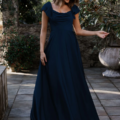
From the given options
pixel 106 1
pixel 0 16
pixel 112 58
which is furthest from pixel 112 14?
pixel 0 16

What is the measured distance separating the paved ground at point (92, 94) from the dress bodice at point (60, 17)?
1231 millimetres

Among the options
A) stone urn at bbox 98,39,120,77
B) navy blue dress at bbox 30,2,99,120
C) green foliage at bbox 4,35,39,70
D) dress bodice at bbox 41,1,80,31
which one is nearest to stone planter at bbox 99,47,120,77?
stone urn at bbox 98,39,120,77

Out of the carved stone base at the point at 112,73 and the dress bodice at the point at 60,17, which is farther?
the carved stone base at the point at 112,73

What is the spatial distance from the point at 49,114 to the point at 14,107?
0.98m

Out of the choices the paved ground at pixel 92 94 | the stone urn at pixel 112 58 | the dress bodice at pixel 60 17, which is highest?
the dress bodice at pixel 60 17

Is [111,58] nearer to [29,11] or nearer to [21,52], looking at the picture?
[21,52]

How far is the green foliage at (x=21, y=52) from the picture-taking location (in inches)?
208

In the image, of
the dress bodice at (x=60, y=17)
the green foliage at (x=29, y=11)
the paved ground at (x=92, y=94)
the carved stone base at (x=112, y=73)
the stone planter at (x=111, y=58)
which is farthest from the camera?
the green foliage at (x=29, y=11)

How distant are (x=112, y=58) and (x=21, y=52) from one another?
2.21m

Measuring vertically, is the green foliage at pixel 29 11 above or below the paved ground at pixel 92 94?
above

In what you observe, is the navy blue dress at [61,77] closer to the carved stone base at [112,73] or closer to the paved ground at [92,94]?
the paved ground at [92,94]

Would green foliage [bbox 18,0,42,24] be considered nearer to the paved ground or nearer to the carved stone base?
the paved ground

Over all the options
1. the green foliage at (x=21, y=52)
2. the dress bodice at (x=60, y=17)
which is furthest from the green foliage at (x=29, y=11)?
the dress bodice at (x=60, y=17)

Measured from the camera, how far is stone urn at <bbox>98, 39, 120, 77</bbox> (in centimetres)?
486
